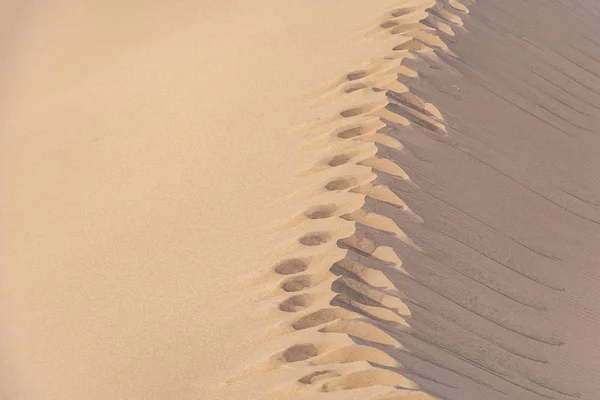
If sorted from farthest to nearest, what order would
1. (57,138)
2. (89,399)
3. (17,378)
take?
(57,138)
(17,378)
(89,399)

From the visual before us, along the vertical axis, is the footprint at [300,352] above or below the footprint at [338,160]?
below

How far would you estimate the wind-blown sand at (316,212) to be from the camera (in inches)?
146

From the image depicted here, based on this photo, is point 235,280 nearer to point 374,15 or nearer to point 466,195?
point 466,195

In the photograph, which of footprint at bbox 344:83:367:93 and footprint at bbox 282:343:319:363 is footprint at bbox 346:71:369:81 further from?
footprint at bbox 282:343:319:363

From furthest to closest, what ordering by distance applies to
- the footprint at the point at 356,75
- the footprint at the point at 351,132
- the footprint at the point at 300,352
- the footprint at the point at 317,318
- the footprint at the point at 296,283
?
the footprint at the point at 356,75 → the footprint at the point at 351,132 → the footprint at the point at 296,283 → the footprint at the point at 317,318 → the footprint at the point at 300,352

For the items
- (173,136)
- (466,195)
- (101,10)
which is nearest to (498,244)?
(466,195)

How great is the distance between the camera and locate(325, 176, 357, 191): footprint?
4.43 meters

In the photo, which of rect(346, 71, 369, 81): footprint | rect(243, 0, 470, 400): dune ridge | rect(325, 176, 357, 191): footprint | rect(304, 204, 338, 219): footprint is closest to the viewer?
rect(243, 0, 470, 400): dune ridge

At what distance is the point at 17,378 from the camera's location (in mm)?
3969

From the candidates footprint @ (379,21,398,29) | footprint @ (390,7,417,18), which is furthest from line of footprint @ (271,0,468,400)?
footprint @ (390,7,417,18)

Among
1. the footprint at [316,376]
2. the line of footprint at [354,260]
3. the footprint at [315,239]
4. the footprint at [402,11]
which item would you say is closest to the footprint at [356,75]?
the line of footprint at [354,260]

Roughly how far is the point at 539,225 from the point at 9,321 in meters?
2.89

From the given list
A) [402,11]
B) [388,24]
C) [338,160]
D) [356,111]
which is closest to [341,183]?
[338,160]

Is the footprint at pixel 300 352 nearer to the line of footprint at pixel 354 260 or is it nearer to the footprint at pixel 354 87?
the line of footprint at pixel 354 260
